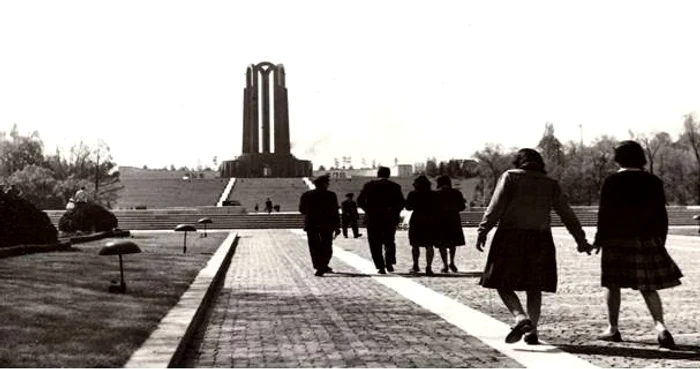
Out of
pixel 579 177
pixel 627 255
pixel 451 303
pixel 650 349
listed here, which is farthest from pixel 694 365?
pixel 579 177

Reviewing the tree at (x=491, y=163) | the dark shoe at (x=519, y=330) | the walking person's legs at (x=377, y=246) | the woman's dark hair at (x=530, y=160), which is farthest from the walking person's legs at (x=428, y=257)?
the tree at (x=491, y=163)

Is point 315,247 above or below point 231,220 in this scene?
below

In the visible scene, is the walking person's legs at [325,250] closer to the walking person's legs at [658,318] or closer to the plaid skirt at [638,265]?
the plaid skirt at [638,265]

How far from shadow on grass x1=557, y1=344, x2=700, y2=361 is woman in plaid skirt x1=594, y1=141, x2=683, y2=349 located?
0.29m

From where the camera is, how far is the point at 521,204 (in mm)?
7285

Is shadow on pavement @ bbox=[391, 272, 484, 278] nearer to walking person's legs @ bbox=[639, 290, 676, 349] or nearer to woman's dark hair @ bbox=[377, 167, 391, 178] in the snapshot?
woman's dark hair @ bbox=[377, 167, 391, 178]

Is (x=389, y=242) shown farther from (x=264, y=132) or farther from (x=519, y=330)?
(x=264, y=132)

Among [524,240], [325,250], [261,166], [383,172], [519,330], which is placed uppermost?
[261,166]

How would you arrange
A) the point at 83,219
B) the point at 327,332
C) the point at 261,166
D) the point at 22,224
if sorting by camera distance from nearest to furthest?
the point at 327,332 < the point at 22,224 < the point at 83,219 < the point at 261,166

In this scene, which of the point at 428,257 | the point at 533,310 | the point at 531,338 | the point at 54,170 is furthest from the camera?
the point at 54,170

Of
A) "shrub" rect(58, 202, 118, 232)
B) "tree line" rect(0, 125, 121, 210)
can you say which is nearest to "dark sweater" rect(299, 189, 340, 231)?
"shrub" rect(58, 202, 118, 232)

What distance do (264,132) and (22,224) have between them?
229ft

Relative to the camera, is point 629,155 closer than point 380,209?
Yes

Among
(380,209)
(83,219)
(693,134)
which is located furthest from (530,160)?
(693,134)
